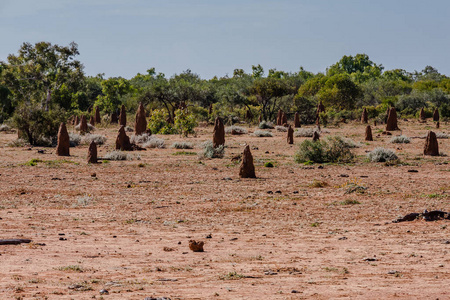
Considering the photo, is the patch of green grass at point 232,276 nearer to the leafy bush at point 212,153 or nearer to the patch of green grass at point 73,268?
the patch of green grass at point 73,268

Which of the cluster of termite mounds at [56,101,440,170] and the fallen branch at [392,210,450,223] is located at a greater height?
the cluster of termite mounds at [56,101,440,170]

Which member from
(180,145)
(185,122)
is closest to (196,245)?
(180,145)

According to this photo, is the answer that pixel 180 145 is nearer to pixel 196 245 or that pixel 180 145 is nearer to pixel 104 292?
pixel 196 245

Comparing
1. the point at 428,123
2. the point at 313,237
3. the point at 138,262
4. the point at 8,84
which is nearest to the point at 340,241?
the point at 313,237

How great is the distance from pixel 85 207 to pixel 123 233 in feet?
9.75

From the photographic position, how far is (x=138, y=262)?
7.66m

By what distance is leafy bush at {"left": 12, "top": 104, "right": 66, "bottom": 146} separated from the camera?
2919cm

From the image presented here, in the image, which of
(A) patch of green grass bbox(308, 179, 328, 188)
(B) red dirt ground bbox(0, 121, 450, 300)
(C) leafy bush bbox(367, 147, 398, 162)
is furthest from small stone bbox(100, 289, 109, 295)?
(C) leafy bush bbox(367, 147, 398, 162)

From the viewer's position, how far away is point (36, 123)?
29.5 m

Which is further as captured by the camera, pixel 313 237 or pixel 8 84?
pixel 8 84

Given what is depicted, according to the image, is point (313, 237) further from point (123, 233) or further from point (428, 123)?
point (428, 123)

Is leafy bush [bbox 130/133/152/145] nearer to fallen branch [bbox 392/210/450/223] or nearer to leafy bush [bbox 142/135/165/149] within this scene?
leafy bush [bbox 142/135/165/149]

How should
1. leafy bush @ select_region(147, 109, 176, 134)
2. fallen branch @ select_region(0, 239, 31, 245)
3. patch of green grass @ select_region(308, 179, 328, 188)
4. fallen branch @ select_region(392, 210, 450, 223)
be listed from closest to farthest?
fallen branch @ select_region(0, 239, 31, 245), fallen branch @ select_region(392, 210, 450, 223), patch of green grass @ select_region(308, 179, 328, 188), leafy bush @ select_region(147, 109, 176, 134)

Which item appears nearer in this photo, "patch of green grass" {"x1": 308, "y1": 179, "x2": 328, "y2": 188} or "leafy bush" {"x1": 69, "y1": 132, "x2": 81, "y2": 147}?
"patch of green grass" {"x1": 308, "y1": 179, "x2": 328, "y2": 188}
